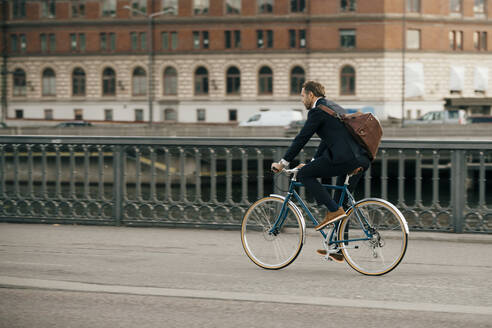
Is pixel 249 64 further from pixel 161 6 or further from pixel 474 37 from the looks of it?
pixel 474 37

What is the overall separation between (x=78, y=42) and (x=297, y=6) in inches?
766

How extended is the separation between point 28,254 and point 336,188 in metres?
3.16

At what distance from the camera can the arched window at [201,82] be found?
Result: 6244 cm

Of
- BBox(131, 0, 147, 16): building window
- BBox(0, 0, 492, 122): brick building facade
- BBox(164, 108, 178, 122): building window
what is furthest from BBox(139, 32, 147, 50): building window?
BBox(164, 108, 178, 122): building window

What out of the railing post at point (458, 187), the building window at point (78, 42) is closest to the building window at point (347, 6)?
the building window at point (78, 42)

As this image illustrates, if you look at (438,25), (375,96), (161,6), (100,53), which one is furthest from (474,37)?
(100,53)

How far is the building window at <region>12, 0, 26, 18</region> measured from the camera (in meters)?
65.8

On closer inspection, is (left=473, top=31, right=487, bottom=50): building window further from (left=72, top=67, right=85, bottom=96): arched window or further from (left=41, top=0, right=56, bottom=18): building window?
(left=41, top=0, right=56, bottom=18): building window

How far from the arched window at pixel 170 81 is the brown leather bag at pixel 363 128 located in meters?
57.5

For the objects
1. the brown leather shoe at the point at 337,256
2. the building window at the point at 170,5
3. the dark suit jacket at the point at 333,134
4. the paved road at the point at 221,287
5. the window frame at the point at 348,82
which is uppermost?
the building window at the point at 170,5

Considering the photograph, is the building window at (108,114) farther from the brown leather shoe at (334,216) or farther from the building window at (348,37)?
the brown leather shoe at (334,216)

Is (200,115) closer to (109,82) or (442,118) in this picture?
(109,82)

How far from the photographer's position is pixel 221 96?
203 feet

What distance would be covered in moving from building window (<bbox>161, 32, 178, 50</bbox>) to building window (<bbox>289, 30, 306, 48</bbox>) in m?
9.84
